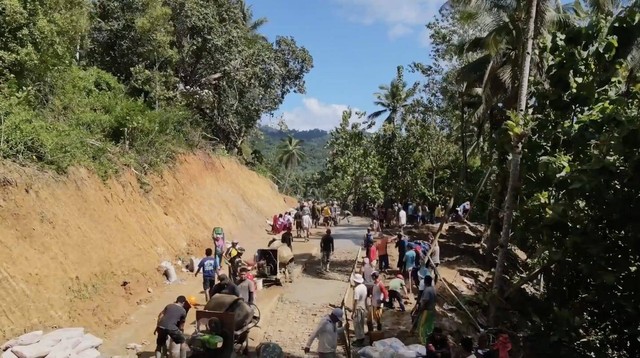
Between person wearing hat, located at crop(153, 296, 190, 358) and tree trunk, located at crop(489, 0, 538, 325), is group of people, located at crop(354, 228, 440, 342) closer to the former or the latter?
Result: tree trunk, located at crop(489, 0, 538, 325)

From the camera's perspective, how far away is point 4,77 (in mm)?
14281

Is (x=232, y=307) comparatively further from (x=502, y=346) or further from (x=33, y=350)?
(x=502, y=346)

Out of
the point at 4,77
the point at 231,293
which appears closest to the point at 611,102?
the point at 231,293

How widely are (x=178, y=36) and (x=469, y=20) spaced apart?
15.1m

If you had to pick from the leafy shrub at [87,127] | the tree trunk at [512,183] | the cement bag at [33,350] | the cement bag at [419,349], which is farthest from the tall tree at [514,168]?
the leafy shrub at [87,127]

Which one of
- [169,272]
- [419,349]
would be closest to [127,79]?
[169,272]

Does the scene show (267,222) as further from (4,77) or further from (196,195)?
(4,77)

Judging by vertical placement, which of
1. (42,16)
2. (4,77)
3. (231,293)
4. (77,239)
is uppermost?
(42,16)

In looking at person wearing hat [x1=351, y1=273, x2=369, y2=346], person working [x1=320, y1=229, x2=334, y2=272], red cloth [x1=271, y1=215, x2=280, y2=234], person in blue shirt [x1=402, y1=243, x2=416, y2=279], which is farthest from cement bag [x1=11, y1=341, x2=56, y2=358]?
red cloth [x1=271, y1=215, x2=280, y2=234]

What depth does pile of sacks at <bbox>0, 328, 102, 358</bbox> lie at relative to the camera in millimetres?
9219

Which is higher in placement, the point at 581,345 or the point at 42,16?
the point at 42,16

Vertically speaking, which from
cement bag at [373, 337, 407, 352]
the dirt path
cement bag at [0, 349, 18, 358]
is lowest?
the dirt path

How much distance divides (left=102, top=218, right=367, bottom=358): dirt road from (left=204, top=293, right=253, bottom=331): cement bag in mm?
2260

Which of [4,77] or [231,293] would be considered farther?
[4,77]
